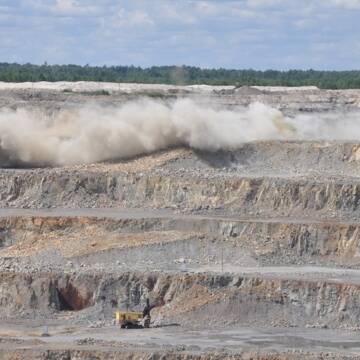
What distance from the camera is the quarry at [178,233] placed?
158ft

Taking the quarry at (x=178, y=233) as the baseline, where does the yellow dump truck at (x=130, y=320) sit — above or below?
below

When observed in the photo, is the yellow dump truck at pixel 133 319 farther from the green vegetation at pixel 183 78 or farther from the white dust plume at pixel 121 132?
the green vegetation at pixel 183 78

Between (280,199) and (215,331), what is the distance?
45.5ft

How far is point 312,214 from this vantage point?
197 feet

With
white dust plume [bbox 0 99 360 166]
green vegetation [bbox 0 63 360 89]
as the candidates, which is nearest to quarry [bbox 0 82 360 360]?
white dust plume [bbox 0 99 360 166]

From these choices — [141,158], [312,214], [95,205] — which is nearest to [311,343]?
[312,214]

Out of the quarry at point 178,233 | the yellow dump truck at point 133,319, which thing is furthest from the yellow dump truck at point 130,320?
the quarry at point 178,233

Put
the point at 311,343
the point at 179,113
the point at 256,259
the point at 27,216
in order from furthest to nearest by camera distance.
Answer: the point at 179,113 < the point at 27,216 < the point at 256,259 < the point at 311,343

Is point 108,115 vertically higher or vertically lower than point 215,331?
higher

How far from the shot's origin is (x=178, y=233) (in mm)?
57344

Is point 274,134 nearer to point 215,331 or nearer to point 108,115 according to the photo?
point 108,115

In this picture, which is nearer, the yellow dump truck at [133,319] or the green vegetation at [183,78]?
the yellow dump truck at [133,319]

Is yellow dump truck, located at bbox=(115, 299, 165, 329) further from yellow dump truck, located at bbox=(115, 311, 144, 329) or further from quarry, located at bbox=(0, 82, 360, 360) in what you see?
quarry, located at bbox=(0, 82, 360, 360)

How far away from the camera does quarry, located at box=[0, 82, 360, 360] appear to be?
4816cm
